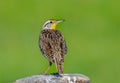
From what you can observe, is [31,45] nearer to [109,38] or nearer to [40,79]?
[109,38]

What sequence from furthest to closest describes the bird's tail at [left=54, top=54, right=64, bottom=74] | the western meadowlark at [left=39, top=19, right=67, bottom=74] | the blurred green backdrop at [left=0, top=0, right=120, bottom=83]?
the blurred green backdrop at [left=0, top=0, right=120, bottom=83]
the western meadowlark at [left=39, top=19, right=67, bottom=74]
the bird's tail at [left=54, top=54, right=64, bottom=74]

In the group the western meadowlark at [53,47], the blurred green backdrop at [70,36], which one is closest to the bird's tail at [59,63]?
the western meadowlark at [53,47]

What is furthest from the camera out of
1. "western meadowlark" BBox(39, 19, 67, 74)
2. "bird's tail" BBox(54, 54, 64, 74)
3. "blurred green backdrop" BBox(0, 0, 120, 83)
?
"blurred green backdrop" BBox(0, 0, 120, 83)

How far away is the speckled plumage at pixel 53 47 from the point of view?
14227 millimetres

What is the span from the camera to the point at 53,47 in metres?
14.5

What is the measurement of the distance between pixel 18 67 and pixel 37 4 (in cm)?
667

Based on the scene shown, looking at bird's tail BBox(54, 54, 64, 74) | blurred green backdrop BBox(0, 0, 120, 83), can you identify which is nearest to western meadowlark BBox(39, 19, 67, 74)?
bird's tail BBox(54, 54, 64, 74)

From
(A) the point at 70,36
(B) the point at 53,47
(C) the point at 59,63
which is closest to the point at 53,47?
(B) the point at 53,47

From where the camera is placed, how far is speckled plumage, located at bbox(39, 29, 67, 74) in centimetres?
1423

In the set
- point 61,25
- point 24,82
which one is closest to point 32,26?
point 61,25

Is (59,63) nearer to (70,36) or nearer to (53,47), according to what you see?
(53,47)

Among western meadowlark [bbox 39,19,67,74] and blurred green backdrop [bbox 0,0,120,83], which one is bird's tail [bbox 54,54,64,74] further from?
blurred green backdrop [bbox 0,0,120,83]

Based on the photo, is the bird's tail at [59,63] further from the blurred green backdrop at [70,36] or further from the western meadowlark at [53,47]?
the blurred green backdrop at [70,36]

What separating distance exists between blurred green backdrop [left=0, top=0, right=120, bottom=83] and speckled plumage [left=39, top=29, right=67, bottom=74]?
3126mm
